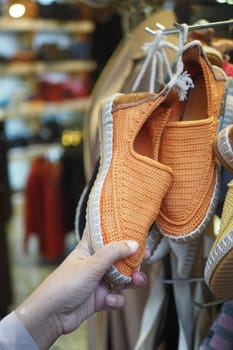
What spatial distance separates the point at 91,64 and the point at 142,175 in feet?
8.10

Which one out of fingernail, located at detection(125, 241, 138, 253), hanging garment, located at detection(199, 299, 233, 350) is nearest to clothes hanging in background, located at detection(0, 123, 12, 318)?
hanging garment, located at detection(199, 299, 233, 350)

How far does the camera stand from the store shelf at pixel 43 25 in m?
2.55

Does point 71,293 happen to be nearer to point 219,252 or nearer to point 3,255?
point 219,252

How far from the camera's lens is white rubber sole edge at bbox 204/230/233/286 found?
40 cm

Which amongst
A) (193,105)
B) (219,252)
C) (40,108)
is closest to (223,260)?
(219,252)

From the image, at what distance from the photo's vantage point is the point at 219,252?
41 centimetres

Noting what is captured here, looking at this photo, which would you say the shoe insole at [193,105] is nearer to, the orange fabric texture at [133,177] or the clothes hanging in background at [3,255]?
the orange fabric texture at [133,177]

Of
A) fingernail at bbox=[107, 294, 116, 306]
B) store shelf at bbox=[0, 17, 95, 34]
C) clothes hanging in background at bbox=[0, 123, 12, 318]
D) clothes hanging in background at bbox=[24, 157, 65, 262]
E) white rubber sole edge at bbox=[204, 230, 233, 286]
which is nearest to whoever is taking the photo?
white rubber sole edge at bbox=[204, 230, 233, 286]

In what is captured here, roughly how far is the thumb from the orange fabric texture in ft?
0.03

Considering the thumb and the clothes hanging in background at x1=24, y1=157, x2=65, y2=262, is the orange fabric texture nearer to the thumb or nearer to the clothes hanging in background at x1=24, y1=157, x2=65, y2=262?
the thumb

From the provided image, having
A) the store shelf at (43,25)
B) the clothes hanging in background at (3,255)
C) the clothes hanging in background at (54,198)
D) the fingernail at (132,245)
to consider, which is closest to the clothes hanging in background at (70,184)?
the clothes hanging in background at (54,198)

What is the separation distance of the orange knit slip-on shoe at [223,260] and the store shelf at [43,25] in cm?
221

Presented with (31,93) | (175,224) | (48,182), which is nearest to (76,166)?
(48,182)

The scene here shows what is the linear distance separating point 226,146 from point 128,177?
0.32 feet
